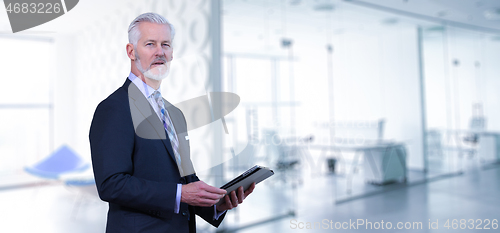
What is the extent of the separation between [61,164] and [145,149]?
4.81 m

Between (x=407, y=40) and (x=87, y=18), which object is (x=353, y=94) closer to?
(x=407, y=40)

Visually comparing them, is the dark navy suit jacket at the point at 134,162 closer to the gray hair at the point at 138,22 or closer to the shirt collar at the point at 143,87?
the shirt collar at the point at 143,87

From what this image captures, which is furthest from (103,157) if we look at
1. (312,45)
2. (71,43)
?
(71,43)

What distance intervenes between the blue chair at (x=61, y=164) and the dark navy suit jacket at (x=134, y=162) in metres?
4.31

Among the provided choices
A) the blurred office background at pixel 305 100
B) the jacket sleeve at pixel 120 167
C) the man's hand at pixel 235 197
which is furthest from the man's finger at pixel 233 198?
the blurred office background at pixel 305 100

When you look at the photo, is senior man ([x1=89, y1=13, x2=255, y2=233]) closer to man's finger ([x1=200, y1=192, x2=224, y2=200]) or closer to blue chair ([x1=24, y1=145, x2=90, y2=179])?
man's finger ([x1=200, y1=192, x2=224, y2=200])

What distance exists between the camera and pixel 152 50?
1.10 metres

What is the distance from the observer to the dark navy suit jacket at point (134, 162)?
1021mm

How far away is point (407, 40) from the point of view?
6.64 metres

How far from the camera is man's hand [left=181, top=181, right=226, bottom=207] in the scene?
1.07m

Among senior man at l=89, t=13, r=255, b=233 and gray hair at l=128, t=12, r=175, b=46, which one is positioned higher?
gray hair at l=128, t=12, r=175, b=46

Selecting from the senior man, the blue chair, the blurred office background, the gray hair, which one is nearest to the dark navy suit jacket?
the senior man

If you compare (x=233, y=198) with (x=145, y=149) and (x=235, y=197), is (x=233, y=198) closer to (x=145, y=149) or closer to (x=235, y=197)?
(x=235, y=197)

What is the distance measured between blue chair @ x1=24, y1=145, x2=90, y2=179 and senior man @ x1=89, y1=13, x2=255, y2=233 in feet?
14.2
